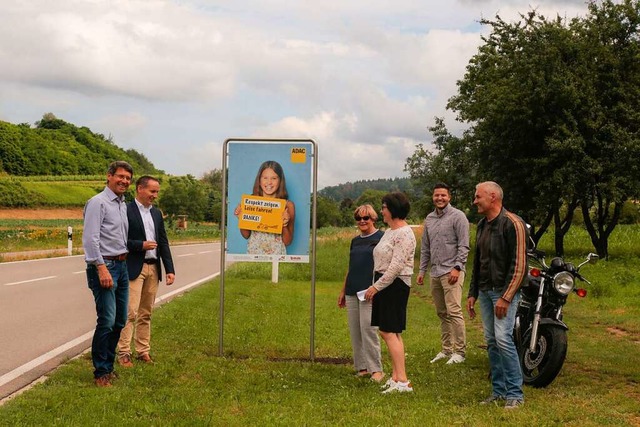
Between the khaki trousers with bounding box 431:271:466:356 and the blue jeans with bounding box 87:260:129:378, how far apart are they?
12.5 feet

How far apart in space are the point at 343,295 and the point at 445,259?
59.1 inches

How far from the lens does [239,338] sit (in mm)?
10539

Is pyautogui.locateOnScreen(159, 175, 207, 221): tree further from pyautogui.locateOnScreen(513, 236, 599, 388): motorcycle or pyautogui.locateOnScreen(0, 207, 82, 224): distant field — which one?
pyautogui.locateOnScreen(513, 236, 599, 388): motorcycle

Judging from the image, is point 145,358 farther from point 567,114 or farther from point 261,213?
point 567,114

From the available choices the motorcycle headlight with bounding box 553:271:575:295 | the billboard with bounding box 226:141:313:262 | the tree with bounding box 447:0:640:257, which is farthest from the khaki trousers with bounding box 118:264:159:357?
the tree with bounding box 447:0:640:257

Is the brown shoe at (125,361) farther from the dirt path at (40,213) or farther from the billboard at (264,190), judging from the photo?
the dirt path at (40,213)

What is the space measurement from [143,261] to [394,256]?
2.76 m

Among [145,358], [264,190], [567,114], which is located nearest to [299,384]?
[145,358]

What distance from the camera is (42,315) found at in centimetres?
1225

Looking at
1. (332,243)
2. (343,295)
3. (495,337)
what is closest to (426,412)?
(495,337)

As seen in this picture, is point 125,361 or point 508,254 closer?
point 508,254

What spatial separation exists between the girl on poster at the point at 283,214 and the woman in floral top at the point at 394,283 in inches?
85.8

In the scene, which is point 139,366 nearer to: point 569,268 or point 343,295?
point 343,295

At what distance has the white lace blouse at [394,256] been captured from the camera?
7.12 m
